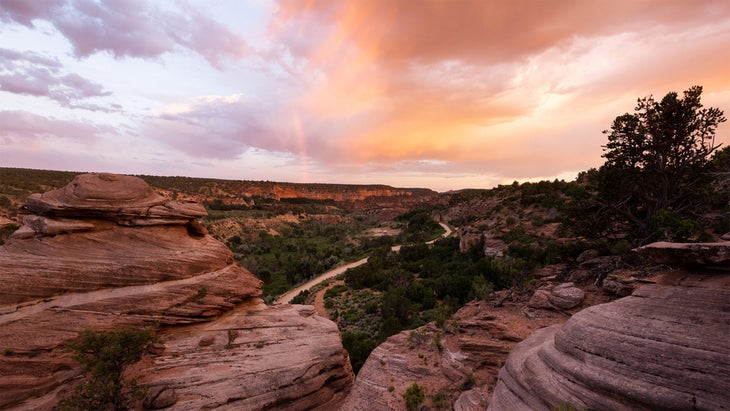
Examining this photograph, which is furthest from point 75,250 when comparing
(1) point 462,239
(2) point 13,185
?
(2) point 13,185

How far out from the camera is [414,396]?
14.2 metres

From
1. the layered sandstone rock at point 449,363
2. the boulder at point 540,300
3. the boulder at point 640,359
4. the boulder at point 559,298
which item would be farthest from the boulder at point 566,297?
the boulder at point 640,359

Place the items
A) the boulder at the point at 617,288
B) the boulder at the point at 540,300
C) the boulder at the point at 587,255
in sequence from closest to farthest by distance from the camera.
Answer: the boulder at the point at 617,288 < the boulder at the point at 540,300 < the boulder at the point at 587,255

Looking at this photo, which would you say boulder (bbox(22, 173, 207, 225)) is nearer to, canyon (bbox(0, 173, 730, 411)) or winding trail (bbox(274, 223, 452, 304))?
canyon (bbox(0, 173, 730, 411))

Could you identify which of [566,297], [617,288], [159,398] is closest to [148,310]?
[159,398]

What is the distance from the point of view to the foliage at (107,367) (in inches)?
433

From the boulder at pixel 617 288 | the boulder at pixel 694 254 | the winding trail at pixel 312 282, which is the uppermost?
the boulder at pixel 694 254

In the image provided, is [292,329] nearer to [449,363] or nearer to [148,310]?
[148,310]

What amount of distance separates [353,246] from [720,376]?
6624 cm

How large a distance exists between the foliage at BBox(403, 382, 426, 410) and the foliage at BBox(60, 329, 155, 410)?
1135 cm

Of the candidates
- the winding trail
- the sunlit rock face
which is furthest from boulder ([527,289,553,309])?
the winding trail

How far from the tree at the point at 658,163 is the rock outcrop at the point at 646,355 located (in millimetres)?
12732

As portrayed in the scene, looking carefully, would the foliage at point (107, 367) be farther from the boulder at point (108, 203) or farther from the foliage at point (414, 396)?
the foliage at point (414, 396)

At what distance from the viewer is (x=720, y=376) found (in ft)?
23.3
